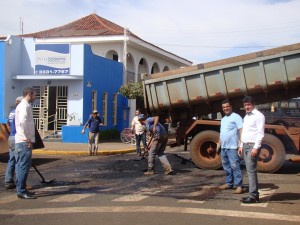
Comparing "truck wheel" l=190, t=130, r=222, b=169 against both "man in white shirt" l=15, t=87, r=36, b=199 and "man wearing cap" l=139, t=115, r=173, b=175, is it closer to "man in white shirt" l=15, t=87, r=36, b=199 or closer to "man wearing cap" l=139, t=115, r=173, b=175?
"man wearing cap" l=139, t=115, r=173, b=175

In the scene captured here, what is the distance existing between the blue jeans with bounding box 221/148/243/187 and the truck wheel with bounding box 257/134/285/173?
240 cm

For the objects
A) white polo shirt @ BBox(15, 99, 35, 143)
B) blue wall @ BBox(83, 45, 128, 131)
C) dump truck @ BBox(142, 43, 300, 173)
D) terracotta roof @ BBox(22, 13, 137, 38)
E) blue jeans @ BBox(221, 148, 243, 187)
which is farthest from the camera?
terracotta roof @ BBox(22, 13, 137, 38)

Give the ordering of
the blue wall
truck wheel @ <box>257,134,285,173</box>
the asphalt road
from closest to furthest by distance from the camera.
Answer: the asphalt road → truck wheel @ <box>257,134,285,173</box> → the blue wall

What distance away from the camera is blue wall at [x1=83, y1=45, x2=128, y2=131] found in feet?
64.7

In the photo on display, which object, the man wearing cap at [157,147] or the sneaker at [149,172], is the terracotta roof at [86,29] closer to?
the man wearing cap at [157,147]

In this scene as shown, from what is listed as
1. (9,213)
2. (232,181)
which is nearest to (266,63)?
(232,181)

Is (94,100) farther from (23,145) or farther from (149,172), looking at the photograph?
(23,145)

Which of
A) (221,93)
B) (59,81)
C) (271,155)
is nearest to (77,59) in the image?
(59,81)

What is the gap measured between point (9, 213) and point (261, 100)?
23.6 feet

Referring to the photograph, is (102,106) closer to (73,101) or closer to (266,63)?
(73,101)

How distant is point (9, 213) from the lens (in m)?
5.96

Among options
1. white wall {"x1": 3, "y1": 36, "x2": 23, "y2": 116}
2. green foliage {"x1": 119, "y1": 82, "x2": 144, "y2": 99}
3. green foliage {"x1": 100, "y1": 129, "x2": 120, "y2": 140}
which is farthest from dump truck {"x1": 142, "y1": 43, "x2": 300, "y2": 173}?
white wall {"x1": 3, "y1": 36, "x2": 23, "y2": 116}

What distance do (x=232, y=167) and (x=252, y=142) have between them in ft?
3.62

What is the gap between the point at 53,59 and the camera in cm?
1953
